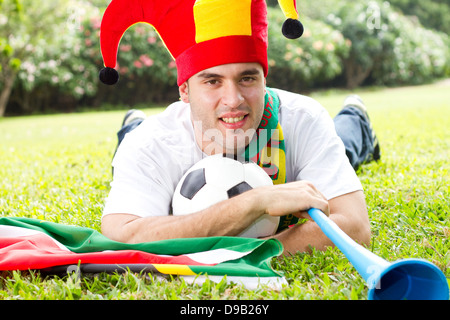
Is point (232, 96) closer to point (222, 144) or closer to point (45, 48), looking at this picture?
point (222, 144)

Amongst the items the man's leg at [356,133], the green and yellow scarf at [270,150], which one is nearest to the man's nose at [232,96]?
the green and yellow scarf at [270,150]

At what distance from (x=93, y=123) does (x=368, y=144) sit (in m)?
6.09

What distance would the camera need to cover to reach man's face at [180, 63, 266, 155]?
7.45ft

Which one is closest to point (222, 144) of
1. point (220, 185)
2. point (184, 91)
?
point (220, 185)

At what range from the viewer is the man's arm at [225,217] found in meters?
2.03

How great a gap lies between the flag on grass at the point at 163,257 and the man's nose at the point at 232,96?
567 millimetres

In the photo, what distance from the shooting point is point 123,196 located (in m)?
2.35

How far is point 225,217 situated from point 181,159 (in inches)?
19.7

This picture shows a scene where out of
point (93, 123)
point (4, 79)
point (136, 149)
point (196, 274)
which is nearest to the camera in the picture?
point (196, 274)

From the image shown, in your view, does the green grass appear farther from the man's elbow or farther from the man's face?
the man's face
